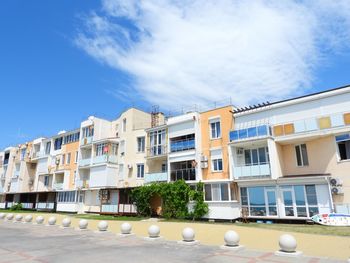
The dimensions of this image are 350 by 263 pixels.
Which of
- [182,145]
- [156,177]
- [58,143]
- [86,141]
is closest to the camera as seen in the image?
[182,145]

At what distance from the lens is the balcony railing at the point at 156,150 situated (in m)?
32.8

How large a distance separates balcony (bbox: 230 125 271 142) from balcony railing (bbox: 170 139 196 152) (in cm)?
487

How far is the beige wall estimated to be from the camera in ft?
70.0

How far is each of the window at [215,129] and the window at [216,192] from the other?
4904 millimetres

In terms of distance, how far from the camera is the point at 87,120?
4250cm

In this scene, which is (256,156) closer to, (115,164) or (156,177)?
(156,177)

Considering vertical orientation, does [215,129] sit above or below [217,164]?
above

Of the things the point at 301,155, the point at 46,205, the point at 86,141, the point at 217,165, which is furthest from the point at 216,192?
the point at 46,205

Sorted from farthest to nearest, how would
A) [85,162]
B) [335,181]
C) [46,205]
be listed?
1. [46,205]
2. [85,162]
3. [335,181]

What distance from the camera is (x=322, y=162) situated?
2300 centimetres

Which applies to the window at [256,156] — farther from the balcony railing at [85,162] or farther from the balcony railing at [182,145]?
the balcony railing at [85,162]

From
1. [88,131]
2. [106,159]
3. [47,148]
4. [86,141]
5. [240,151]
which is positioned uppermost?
[88,131]

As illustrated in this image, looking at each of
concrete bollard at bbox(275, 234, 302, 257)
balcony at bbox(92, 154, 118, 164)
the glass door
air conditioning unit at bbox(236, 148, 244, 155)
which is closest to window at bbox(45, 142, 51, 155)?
balcony at bbox(92, 154, 118, 164)

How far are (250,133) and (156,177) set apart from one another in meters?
11.9
